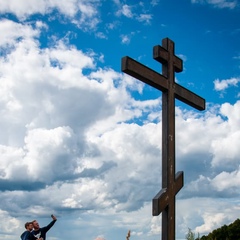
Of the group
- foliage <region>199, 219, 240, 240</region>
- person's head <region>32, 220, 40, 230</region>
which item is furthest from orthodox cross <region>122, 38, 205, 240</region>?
foliage <region>199, 219, 240, 240</region>

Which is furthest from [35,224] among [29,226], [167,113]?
[167,113]

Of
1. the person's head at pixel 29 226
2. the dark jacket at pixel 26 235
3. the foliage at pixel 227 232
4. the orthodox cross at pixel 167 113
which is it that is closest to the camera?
the orthodox cross at pixel 167 113

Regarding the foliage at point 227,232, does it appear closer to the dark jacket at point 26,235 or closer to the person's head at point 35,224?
the person's head at point 35,224

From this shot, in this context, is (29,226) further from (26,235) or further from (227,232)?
(227,232)

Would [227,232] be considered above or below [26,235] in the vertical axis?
above

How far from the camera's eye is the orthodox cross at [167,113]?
8.09m

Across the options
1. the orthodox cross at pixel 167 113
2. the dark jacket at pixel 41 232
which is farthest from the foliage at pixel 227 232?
the orthodox cross at pixel 167 113

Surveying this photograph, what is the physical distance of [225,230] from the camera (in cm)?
3553

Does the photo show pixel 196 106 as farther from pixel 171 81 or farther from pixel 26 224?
pixel 26 224

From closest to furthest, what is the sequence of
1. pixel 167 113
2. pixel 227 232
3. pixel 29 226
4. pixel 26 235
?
pixel 167 113, pixel 26 235, pixel 29 226, pixel 227 232

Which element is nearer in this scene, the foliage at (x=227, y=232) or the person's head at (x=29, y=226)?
the person's head at (x=29, y=226)

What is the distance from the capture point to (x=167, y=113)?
8.73 m

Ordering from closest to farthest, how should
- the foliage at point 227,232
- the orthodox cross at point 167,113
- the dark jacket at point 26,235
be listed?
the orthodox cross at point 167,113, the dark jacket at point 26,235, the foliage at point 227,232

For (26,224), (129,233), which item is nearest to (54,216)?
(26,224)
